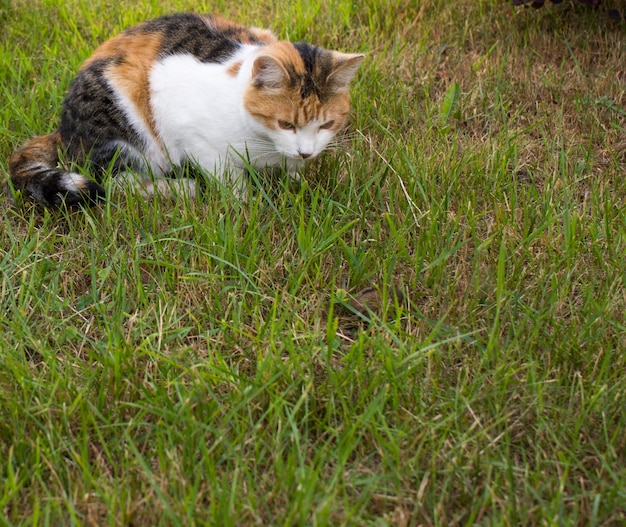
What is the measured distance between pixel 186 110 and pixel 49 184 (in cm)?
60

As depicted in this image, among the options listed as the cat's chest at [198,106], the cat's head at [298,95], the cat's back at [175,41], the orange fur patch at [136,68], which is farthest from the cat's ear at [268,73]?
the orange fur patch at [136,68]

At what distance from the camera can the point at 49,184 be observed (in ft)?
8.46

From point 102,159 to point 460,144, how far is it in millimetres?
1504

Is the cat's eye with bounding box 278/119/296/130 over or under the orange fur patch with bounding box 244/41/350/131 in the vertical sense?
under

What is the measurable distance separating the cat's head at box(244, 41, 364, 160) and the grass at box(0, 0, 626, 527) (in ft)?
0.59

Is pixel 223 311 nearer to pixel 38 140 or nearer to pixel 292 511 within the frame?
pixel 292 511

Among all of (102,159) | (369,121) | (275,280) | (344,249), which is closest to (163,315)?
(275,280)

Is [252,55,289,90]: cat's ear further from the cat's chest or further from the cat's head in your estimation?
the cat's chest

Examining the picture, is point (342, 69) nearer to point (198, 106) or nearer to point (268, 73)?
point (268, 73)

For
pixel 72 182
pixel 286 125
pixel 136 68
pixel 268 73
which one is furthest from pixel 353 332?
pixel 136 68

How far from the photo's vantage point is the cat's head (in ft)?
8.67

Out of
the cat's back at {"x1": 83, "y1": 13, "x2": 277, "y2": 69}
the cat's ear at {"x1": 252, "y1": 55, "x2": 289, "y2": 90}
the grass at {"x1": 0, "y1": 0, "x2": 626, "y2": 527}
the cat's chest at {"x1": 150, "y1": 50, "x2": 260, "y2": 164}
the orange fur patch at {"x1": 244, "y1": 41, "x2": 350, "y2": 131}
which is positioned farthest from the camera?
the cat's back at {"x1": 83, "y1": 13, "x2": 277, "y2": 69}

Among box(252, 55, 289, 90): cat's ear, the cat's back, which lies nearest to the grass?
box(252, 55, 289, 90): cat's ear

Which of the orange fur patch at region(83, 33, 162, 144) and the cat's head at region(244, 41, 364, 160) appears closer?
the cat's head at region(244, 41, 364, 160)
